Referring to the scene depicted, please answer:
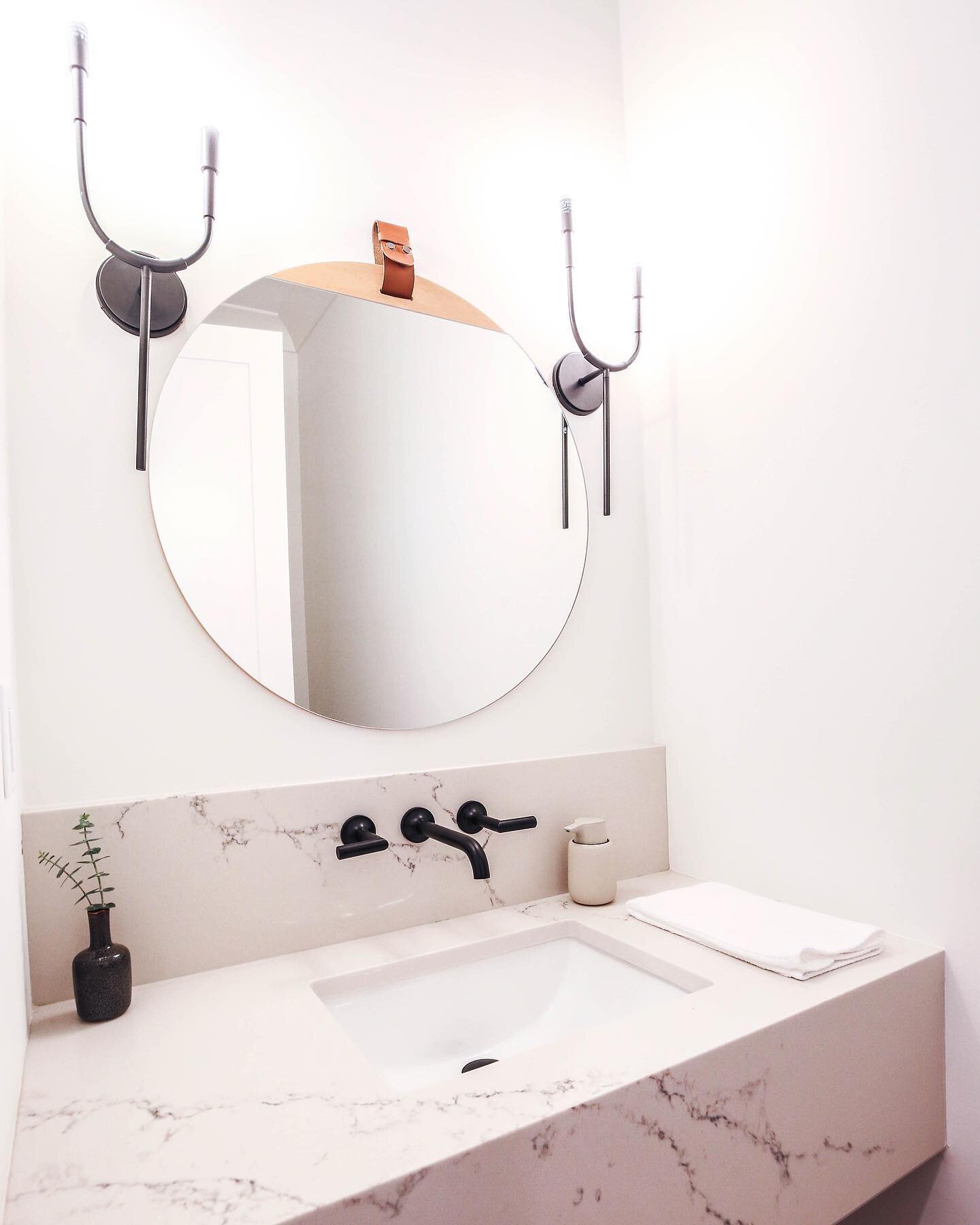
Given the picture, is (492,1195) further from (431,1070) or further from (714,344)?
(714,344)

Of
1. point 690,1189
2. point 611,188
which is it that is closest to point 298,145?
point 611,188

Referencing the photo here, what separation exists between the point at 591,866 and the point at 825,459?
707 mm

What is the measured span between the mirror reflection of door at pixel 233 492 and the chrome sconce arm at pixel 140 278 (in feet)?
0.15

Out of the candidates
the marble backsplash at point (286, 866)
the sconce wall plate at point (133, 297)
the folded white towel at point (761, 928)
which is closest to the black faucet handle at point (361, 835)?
the marble backsplash at point (286, 866)

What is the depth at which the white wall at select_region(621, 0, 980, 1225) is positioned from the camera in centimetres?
97

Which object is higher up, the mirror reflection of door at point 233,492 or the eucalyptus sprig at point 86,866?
the mirror reflection of door at point 233,492

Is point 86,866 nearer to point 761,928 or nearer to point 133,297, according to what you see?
point 133,297

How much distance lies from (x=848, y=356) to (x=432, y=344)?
2.06 ft

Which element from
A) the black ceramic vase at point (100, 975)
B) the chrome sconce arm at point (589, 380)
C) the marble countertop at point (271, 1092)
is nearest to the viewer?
the marble countertop at point (271, 1092)

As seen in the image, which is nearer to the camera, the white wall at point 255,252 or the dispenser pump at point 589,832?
the white wall at point 255,252

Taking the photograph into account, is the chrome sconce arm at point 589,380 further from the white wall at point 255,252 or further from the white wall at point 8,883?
the white wall at point 8,883

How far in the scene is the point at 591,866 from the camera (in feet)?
3.98

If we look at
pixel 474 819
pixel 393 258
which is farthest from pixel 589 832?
pixel 393 258

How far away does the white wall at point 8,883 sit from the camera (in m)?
0.65
